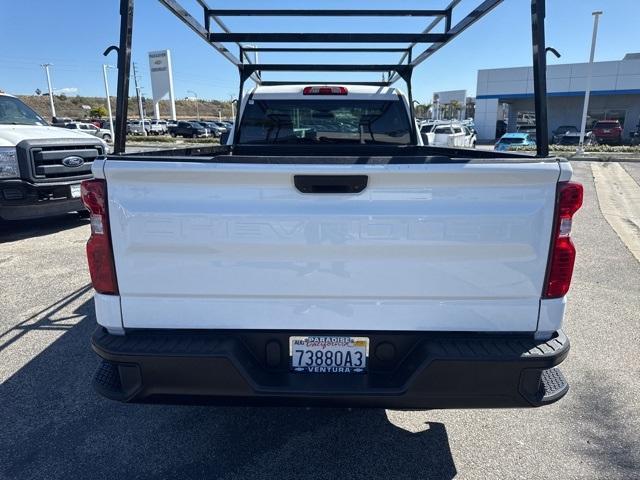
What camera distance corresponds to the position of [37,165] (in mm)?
6793

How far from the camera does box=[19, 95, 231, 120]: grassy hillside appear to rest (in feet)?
273

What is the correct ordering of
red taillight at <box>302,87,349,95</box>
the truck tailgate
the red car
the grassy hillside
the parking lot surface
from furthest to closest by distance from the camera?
the grassy hillside
the red car
red taillight at <box>302,87,349,95</box>
the parking lot surface
the truck tailgate

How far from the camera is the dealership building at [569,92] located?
3609 centimetres

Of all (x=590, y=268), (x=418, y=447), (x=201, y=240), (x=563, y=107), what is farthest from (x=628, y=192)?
(x=563, y=107)

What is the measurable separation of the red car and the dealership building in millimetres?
5958

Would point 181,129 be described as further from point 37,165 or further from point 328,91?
point 328,91

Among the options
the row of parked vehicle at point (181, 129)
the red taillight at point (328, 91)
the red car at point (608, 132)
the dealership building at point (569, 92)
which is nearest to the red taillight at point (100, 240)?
the red taillight at point (328, 91)

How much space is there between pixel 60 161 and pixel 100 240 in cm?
620

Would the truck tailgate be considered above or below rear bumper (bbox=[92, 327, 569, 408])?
above

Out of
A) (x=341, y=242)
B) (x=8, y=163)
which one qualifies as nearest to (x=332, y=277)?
(x=341, y=242)

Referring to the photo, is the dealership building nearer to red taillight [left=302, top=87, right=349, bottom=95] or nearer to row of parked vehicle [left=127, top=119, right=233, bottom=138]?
row of parked vehicle [left=127, top=119, right=233, bottom=138]

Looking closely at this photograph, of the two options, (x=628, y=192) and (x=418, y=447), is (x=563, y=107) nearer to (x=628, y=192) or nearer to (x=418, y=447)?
(x=628, y=192)

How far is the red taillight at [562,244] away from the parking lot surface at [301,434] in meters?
1.12

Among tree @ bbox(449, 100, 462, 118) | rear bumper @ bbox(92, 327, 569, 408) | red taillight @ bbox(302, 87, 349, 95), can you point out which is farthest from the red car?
tree @ bbox(449, 100, 462, 118)
